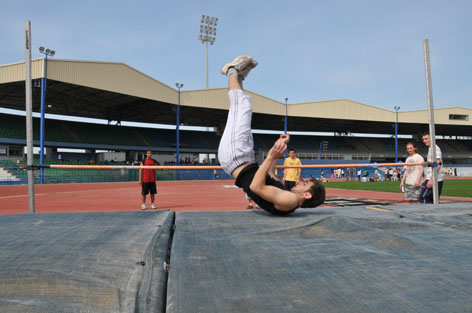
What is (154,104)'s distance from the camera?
22266 mm

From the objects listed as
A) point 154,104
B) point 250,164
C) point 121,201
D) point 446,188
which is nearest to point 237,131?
point 250,164

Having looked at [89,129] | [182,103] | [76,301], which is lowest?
[76,301]

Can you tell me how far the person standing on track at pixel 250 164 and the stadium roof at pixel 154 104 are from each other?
15856mm

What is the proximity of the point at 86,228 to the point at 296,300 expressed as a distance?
5.21 feet

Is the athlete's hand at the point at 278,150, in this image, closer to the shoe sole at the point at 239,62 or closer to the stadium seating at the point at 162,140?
the shoe sole at the point at 239,62

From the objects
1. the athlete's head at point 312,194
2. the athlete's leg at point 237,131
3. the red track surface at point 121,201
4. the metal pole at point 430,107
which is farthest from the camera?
the red track surface at point 121,201

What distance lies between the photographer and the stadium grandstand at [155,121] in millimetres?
17320

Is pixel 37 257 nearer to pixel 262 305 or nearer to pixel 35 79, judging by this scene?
pixel 262 305

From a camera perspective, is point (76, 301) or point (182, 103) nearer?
point (76, 301)

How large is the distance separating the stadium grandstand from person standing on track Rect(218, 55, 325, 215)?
43.9 ft

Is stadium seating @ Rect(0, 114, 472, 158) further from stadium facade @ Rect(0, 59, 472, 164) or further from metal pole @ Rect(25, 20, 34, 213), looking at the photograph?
metal pole @ Rect(25, 20, 34, 213)

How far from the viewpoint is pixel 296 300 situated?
1.02 meters

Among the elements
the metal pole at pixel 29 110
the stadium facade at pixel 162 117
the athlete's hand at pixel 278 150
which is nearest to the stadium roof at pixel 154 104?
the stadium facade at pixel 162 117

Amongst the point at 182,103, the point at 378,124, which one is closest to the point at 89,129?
the point at 182,103
